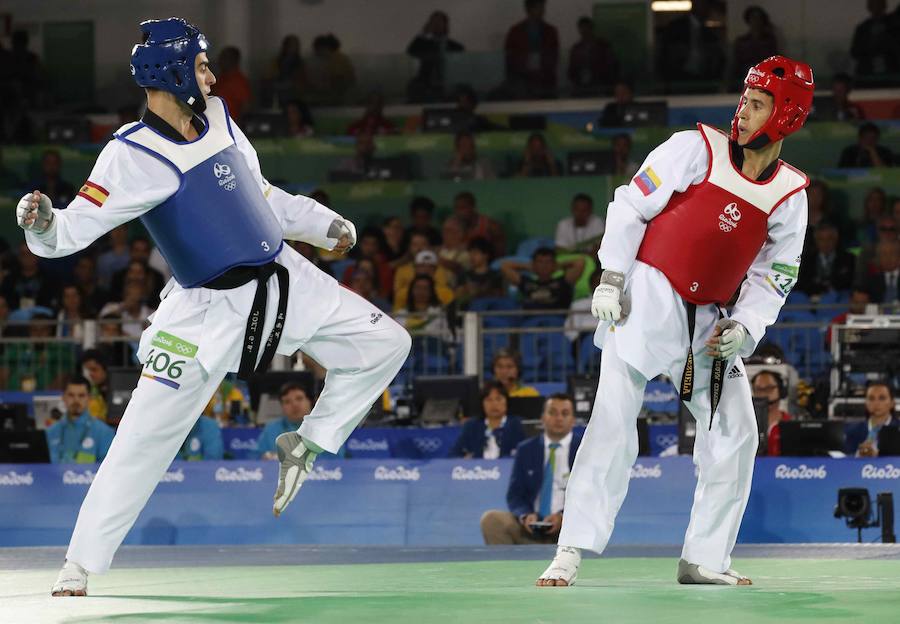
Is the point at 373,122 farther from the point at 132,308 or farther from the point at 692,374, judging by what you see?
the point at 692,374

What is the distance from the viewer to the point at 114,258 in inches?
631

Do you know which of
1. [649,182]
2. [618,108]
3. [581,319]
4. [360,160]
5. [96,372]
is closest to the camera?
[649,182]

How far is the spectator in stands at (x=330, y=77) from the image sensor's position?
19547 millimetres

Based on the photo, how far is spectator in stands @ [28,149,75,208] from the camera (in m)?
16.9

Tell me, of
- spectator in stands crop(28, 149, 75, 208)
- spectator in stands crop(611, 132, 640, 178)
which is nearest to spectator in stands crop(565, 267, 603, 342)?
spectator in stands crop(611, 132, 640, 178)

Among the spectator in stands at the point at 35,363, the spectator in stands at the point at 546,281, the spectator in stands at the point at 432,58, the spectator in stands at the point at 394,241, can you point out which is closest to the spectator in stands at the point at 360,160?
the spectator in stands at the point at 394,241

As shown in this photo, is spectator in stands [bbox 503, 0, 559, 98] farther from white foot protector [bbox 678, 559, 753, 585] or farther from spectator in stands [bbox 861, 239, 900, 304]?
white foot protector [bbox 678, 559, 753, 585]

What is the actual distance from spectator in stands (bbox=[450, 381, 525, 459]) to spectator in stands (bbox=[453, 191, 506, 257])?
4.51 meters

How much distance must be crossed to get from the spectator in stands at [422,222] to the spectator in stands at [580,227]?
4.25 ft

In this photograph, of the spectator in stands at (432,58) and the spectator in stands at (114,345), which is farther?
the spectator in stands at (432,58)

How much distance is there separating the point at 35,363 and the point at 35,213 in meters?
8.99

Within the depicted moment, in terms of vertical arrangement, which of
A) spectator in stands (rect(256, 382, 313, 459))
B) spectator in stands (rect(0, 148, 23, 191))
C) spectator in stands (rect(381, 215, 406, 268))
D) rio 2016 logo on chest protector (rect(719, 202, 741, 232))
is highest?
rio 2016 logo on chest protector (rect(719, 202, 741, 232))

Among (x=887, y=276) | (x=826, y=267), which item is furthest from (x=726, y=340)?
(x=826, y=267)

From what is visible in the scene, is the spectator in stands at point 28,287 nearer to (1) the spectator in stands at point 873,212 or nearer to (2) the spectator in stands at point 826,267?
(2) the spectator in stands at point 826,267
